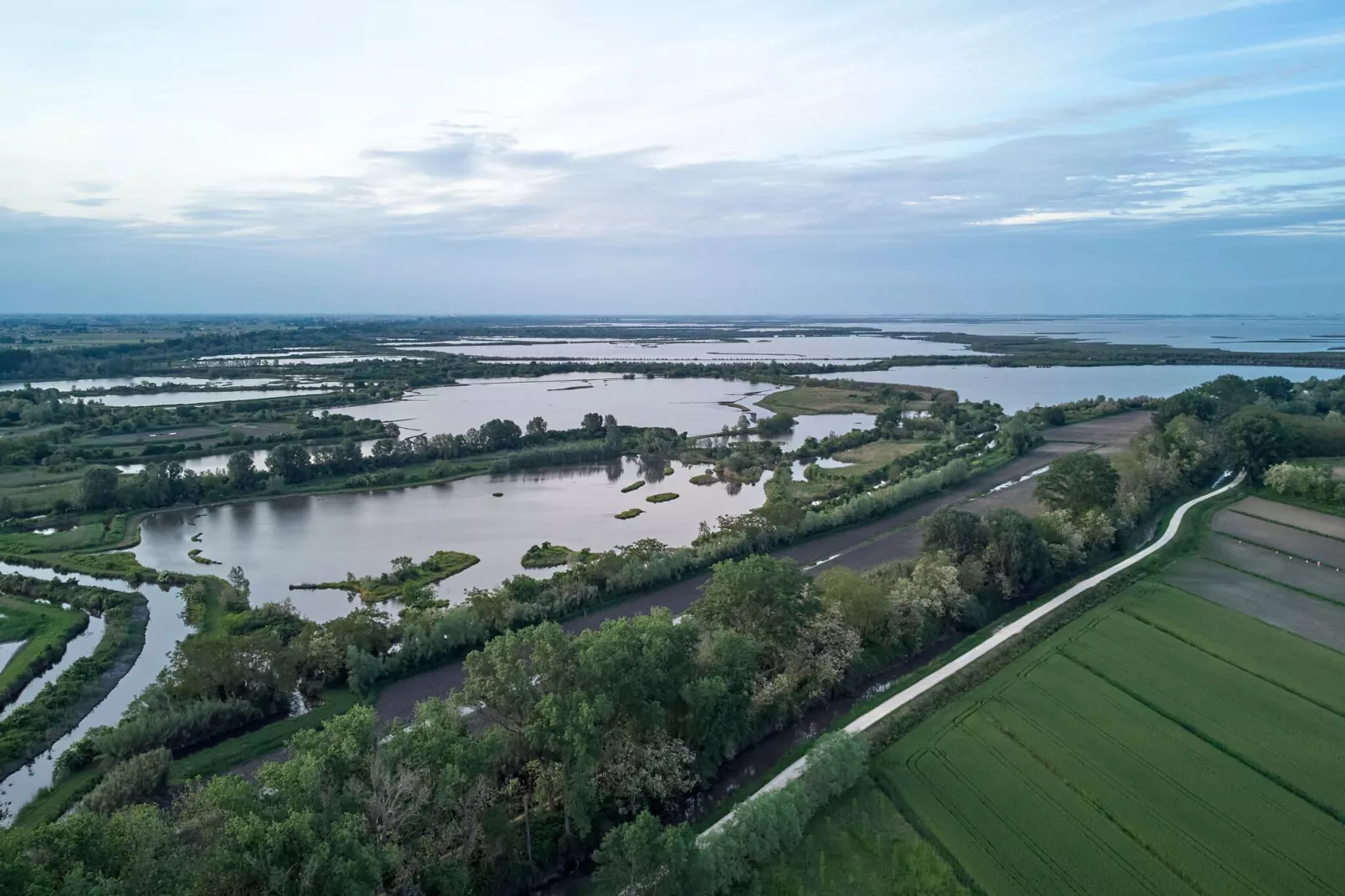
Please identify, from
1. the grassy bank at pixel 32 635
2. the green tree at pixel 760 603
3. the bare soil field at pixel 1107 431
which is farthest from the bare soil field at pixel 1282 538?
the grassy bank at pixel 32 635

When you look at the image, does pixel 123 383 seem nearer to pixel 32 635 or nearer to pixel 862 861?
pixel 32 635

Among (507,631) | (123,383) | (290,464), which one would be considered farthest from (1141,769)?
(123,383)

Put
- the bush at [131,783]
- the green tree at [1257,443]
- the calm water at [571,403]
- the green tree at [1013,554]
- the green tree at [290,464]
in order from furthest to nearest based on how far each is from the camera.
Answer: the calm water at [571,403]
the green tree at [290,464]
the green tree at [1257,443]
the green tree at [1013,554]
the bush at [131,783]

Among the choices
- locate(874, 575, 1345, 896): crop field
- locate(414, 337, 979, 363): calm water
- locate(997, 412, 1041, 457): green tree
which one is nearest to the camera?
locate(874, 575, 1345, 896): crop field

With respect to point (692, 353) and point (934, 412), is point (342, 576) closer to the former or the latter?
point (934, 412)

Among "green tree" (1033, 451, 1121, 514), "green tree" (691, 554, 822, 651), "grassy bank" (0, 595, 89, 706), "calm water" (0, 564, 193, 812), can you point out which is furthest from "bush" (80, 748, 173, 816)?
"green tree" (1033, 451, 1121, 514)

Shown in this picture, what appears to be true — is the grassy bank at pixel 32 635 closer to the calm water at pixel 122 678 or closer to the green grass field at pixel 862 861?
the calm water at pixel 122 678

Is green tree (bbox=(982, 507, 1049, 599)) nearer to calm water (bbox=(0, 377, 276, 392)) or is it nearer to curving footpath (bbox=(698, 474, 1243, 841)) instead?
curving footpath (bbox=(698, 474, 1243, 841))
